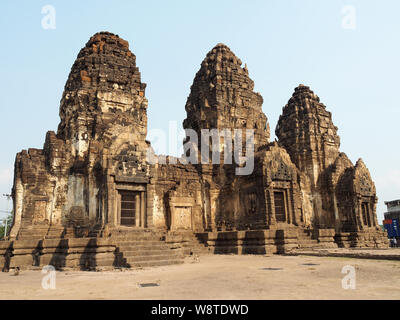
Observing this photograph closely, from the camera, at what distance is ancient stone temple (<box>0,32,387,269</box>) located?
47.6 feet

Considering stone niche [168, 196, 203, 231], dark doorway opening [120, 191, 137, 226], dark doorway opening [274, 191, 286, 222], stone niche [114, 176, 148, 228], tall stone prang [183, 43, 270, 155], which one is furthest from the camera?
tall stone prang [183, 43, 270, 155]

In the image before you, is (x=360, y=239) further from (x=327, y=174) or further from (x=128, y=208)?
(x=128, y=208)

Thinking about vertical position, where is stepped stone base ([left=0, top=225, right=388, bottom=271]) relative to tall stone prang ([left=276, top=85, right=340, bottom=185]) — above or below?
below

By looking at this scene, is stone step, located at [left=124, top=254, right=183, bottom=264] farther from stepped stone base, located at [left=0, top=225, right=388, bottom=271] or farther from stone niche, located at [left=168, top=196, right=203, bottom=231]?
stone niche, located at [left=168, top=196, right=203, bottom=231]

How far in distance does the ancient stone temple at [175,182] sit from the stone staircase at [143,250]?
55 mm

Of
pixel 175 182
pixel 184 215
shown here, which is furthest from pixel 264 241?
pixel 175 182

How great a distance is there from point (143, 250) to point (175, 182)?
24.3ft

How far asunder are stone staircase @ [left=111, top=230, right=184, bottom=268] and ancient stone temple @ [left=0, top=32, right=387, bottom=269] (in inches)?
2.2

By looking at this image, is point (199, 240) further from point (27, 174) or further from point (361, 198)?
point (361, 198)

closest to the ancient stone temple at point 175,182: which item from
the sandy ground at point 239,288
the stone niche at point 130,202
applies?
the stone niche at point 130,202

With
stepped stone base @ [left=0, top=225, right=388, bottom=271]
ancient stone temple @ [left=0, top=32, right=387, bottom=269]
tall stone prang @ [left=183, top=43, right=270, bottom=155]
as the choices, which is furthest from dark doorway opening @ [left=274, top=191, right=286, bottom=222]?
tall stone prang @ [left=183, top=43, right=270, bottom=155]

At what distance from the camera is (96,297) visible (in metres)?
5.99

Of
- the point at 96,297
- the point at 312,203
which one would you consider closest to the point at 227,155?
the point at 312,203

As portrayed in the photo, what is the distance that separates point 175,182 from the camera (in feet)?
65.3
